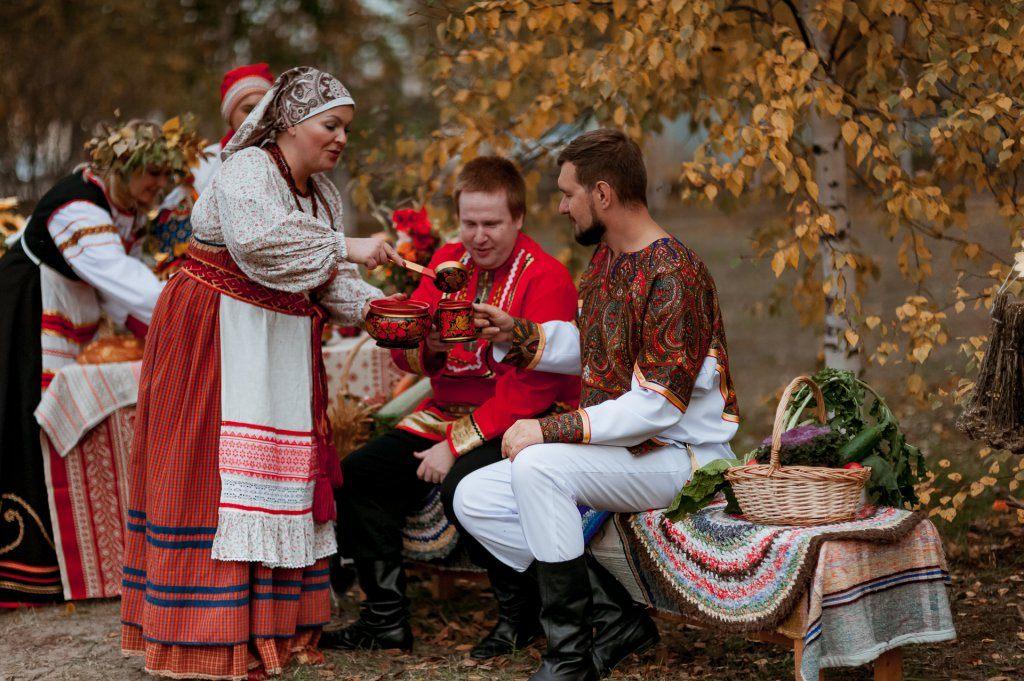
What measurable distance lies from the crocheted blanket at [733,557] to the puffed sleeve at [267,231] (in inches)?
50.8

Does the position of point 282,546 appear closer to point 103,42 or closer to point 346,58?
point 103,42

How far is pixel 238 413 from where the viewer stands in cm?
371

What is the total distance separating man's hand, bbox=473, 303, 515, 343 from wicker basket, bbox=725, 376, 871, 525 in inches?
37.5

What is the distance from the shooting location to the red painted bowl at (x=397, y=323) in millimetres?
3678

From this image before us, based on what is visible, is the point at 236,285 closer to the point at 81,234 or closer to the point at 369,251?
the point at 369,251

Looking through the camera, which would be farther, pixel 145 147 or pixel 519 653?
pixel 145 147

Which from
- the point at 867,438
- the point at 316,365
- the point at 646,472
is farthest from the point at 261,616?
the point at 867,438

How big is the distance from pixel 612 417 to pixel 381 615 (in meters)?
1.30

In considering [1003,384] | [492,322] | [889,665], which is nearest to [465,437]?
[492,322]

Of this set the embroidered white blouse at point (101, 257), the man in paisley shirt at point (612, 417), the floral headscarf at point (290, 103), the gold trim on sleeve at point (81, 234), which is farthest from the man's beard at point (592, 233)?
the gold trim on sleeve at point (81, 234)

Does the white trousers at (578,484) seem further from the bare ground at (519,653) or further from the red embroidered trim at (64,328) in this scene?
the red embroidered trim at (64,328)

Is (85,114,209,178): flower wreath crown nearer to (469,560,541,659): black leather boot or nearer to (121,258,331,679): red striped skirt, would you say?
(121,258,331,679): red striped skirt

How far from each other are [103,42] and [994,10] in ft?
37.7

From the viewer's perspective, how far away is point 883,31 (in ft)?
15.0
